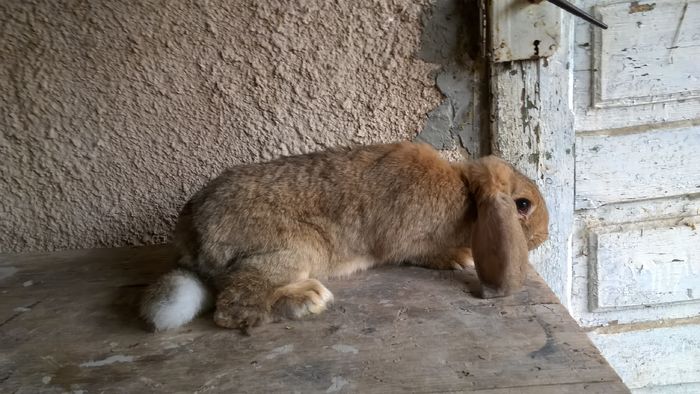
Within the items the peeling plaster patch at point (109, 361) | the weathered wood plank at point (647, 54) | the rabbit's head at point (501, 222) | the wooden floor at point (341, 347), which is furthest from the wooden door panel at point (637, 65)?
the peeling plaster patch at point (109, 361)

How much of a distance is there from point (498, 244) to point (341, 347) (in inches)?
18.7

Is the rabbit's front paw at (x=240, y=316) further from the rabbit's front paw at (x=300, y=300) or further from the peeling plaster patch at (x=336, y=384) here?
the peeling plaster patch at (x=336, y=384)

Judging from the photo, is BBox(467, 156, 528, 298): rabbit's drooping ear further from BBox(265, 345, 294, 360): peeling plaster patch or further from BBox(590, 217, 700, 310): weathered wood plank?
BBox(590, 217, 700, 310): weathered wood plank

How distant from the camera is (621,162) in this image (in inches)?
67.9

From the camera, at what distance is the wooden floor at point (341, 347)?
92cm

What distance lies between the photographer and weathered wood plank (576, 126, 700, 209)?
1.71m

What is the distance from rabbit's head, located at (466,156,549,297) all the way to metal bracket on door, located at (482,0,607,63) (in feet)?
1.32

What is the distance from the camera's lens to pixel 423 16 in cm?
167

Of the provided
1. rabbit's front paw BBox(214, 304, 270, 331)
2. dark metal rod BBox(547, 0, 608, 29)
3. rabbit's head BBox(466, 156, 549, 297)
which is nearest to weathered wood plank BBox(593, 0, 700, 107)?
dark metal rod BBox(547, 0, 608, 29)

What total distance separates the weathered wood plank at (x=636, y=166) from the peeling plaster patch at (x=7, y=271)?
1.99 m

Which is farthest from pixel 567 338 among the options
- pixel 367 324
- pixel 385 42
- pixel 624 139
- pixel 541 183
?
pixel 385 42

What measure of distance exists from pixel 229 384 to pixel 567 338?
2.29 ft

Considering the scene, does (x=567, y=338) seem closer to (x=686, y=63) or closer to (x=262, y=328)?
(x=262, y=328)

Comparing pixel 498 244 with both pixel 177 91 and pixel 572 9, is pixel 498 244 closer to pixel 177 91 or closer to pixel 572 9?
pixel 572 9
